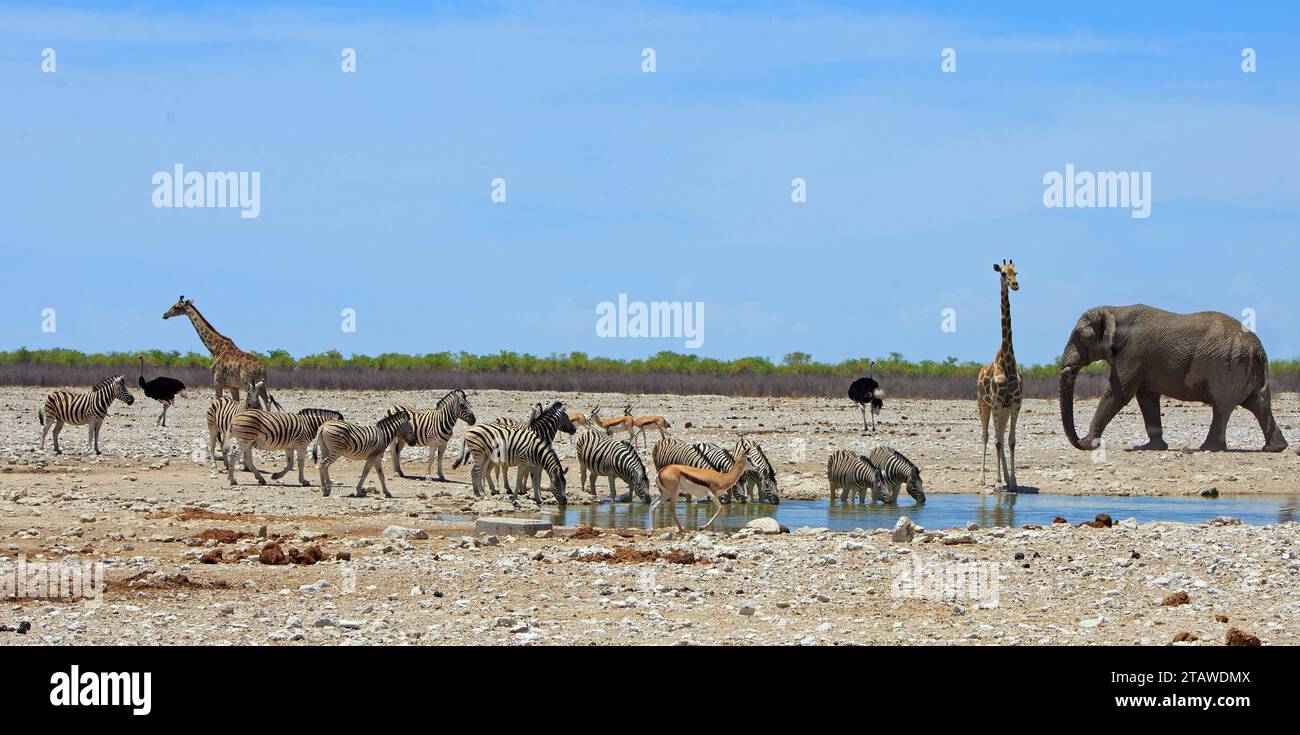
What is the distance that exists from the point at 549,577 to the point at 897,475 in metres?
8.69

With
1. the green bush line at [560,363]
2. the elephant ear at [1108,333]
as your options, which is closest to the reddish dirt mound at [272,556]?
the elephant ear at [1108,333]

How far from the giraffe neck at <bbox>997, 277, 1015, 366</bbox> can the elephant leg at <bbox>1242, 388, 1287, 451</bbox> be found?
660cm

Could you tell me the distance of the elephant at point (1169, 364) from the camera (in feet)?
83.9

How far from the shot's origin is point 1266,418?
83.4 ft

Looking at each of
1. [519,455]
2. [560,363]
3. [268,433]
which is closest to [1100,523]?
[519,455]

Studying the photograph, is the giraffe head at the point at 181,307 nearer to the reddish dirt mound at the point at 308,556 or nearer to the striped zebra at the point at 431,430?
the striped zebra at the point at 431,430

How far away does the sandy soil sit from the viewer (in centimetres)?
933

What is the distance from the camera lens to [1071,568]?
11.7 meters

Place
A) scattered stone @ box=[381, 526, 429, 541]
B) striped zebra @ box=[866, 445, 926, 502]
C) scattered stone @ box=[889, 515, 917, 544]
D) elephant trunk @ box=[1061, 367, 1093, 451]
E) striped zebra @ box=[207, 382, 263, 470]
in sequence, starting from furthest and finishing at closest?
1. elephant trunk @ box=[1061, 367, 1093, 451]
2. striped zebra @ box=[207, 382, 263, 470]
3. striped zebra @ box=[866, 445, 926, 502]
4. scattered stone @ box=[381, 526, 429, 541]
5. scattered stone @ box=[889, 515, 917, 544]

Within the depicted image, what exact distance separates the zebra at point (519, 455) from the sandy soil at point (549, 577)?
56cm

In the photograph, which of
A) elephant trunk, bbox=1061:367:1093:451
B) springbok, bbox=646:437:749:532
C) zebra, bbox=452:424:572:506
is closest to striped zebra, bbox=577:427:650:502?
zebra, bbox=452:424:572:506

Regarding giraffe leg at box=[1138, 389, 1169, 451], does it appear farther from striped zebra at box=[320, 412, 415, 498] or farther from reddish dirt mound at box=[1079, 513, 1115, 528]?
striped zebra at box=[320, 412, 415, 498]
